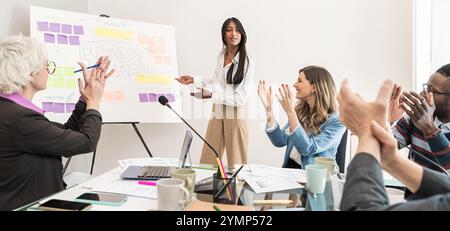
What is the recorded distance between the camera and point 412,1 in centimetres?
263

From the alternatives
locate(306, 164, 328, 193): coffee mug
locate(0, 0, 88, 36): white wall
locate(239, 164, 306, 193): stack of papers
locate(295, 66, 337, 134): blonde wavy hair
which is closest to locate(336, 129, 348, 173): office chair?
locate(295, 66, 337, 134): blonde wavy hair

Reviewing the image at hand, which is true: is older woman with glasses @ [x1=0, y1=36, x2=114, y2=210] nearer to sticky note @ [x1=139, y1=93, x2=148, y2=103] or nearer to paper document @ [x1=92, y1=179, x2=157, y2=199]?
paper document @ [x1=92, y1=179, x2=157, y2=199]

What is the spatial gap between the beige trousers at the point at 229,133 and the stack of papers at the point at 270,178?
1.14 meters

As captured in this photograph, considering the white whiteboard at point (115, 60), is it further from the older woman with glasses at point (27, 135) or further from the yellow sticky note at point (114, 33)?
the older woman with glasses at point (27, 135)

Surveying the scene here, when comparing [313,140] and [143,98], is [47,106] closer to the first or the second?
[143,98]

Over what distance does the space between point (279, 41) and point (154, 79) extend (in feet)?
3.71

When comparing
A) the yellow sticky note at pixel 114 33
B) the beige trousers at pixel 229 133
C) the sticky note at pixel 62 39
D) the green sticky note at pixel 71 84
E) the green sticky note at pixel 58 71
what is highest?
the yellow sticky note at pixel 114 33

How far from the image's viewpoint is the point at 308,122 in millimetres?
1786

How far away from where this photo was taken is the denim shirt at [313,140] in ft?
5.00

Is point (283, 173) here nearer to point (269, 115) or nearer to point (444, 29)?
point (269, 115)

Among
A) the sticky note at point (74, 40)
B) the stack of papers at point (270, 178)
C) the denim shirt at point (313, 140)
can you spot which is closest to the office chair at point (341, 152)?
the denim shirt at point (313, 140)

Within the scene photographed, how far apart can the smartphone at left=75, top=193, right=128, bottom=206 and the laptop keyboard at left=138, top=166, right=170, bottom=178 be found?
0.21m
